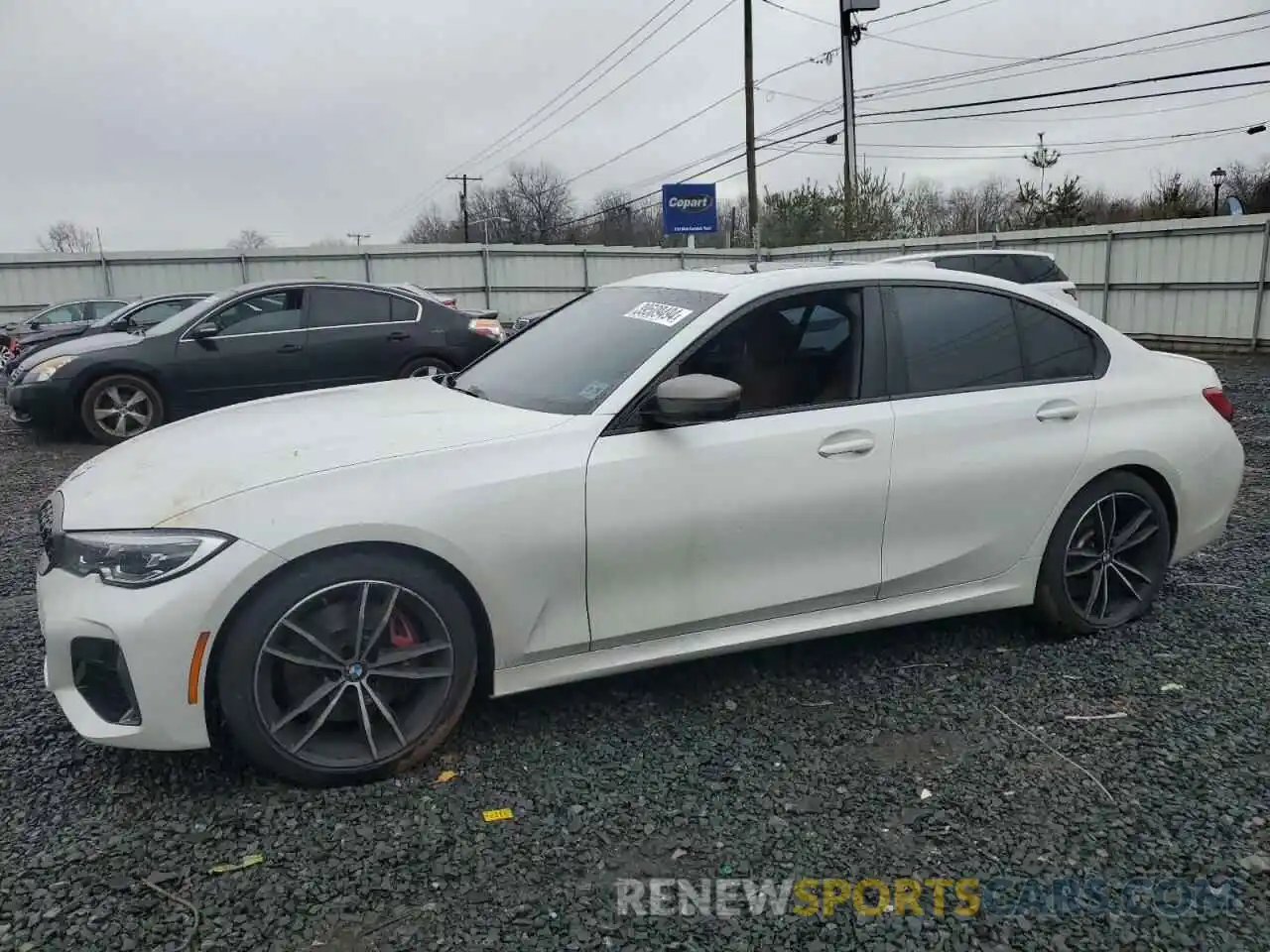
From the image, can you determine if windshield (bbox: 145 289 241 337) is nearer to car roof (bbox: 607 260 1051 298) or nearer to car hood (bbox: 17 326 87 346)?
car roof (bbox: 607 260 1051 298)

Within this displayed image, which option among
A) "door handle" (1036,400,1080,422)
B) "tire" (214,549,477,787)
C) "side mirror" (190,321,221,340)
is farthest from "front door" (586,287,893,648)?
"side mirror" (190,321,221,340)

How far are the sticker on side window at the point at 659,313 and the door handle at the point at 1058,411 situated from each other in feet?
4.83

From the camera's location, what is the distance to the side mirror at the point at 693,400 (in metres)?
2.98

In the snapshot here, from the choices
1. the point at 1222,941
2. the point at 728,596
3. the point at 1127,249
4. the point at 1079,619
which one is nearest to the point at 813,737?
the point at 728,596

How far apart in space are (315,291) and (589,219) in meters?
49.9

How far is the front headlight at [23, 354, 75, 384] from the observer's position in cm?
879

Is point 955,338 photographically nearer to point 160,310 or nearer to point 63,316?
point 160,310

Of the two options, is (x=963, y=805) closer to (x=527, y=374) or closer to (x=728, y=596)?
(x=728, y=596)

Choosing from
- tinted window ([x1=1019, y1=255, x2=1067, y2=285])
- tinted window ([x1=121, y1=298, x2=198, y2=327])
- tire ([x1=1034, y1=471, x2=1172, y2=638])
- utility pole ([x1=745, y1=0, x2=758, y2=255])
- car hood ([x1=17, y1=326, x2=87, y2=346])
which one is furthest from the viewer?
utility pole ([x1=745, y1=0, x2=758, y2=255])

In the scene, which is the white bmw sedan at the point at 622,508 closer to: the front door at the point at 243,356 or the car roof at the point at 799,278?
the car roof at the point at 799,278

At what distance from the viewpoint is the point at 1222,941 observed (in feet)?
7.14

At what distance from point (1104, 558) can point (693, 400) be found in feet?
6.89

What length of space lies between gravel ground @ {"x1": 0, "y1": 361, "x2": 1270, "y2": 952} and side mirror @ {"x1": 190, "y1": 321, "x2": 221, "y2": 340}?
593cm

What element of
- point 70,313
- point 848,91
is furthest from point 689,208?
point 70,313
